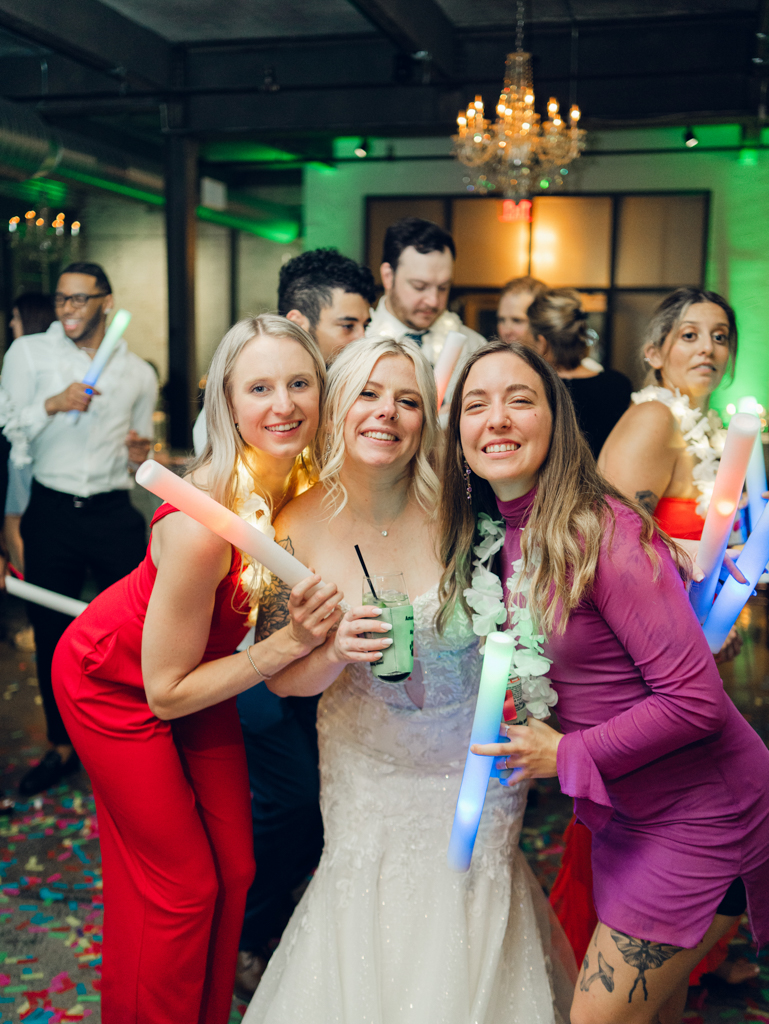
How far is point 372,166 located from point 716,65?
144 inches

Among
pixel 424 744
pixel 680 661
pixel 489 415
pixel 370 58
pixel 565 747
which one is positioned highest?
pixel 370 58

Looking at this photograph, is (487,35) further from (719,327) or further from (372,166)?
(719,327)

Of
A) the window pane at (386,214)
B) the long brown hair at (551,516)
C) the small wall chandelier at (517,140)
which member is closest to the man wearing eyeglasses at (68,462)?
the long brown hair at (551,516)

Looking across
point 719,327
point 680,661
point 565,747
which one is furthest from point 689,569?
point 719,327

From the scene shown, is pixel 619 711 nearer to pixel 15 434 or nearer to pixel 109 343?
pixel 109 343

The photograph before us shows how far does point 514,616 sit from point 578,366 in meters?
1.78

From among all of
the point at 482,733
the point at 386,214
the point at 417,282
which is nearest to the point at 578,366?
the point at 417,282

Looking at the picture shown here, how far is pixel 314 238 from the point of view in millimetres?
9266

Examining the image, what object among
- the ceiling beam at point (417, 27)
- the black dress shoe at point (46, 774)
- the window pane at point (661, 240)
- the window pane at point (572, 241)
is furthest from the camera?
the window pane at point (572, 241)

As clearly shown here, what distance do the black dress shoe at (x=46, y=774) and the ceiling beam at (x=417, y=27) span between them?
4.19 m

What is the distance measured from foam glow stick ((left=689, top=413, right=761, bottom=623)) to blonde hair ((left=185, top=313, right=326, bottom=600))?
2.59ft

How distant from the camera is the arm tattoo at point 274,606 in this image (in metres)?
1.77

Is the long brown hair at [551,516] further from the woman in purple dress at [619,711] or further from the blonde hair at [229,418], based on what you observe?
the blonde hair at [229,418]

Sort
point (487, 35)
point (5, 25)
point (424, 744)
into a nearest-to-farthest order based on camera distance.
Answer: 1. point (424, 744)
2. point (5, 25)
3. point (487, 35)
